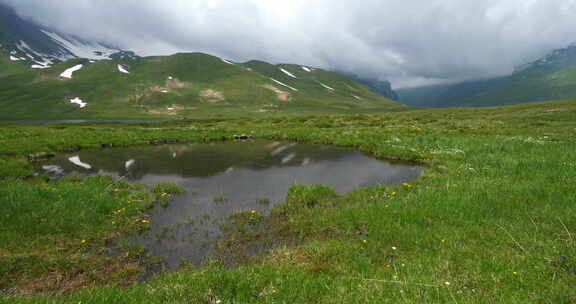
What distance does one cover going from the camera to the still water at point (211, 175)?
898cm

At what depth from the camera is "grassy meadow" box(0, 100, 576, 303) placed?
4.75 m

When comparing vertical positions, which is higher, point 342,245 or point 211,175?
point 342,245

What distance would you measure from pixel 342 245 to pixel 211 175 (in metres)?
12.8

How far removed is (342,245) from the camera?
282 inches

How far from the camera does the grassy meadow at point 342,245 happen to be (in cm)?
475

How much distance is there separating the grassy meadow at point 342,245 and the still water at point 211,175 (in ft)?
2.82

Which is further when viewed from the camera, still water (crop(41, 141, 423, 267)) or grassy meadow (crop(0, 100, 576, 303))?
still water (crop(41, 141, 423, 267))

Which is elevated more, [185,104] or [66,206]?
[185,104]

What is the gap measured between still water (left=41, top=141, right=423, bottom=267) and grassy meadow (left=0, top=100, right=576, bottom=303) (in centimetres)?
86

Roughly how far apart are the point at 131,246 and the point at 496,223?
36.5 feet

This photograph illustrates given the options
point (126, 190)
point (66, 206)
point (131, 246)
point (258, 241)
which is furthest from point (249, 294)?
point (126, 190)

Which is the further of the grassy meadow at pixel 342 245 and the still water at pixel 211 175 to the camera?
the still water at pixel 211 175

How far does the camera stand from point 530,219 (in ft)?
24.4

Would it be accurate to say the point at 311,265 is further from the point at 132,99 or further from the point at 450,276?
the point at 132,99
